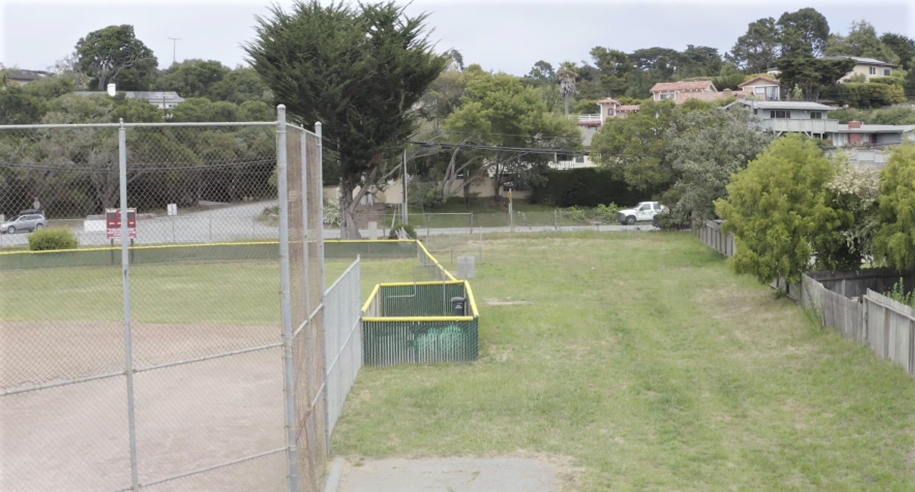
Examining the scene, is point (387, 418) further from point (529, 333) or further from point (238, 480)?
point (529, 333)

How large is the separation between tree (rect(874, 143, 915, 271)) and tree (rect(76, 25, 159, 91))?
98.4 m

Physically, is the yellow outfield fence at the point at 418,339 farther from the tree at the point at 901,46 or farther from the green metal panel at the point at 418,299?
the tree at the point at 901,46

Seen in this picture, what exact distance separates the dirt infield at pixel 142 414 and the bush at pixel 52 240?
6.51ft

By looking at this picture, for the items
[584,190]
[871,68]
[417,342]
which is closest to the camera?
[417,342]

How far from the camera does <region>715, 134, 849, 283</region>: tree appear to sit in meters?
24.7

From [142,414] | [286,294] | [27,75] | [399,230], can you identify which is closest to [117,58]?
[27,75]

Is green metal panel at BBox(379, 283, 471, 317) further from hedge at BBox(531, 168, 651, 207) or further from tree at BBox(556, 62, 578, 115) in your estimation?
tree at BBox(556, 62, 578, 115)

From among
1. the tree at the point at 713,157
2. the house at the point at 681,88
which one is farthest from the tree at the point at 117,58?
the tree at the point at 713,157

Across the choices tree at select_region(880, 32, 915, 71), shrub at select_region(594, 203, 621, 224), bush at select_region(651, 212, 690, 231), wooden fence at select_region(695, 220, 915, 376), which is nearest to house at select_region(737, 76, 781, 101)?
tree at select_region(880, 32, 915, 71)

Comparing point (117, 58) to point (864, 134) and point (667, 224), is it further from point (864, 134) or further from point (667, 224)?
point (864, 134)

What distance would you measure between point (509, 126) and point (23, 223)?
198 feet

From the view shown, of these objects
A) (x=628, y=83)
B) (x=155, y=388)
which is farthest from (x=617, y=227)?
(x=628, y=83)

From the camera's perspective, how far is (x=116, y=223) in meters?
9.48

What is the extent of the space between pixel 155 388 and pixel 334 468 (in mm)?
6476
